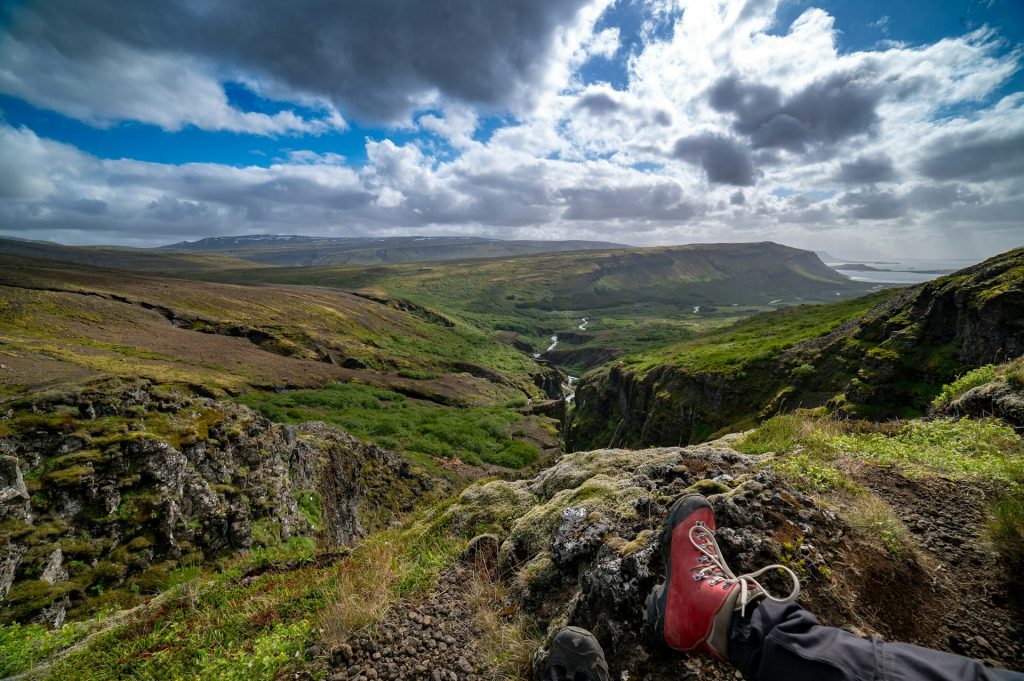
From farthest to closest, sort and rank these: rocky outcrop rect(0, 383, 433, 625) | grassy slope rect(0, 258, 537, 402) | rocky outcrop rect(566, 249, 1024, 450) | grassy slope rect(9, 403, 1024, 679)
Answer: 1. grassy slope rect(0, 258, 537, 402)
2. rocky outcrop rect(566, 249, 1024, 450)
3. rocky outcrop rect(0, 383, 433, 625)
4. grassy slope rect(9, 403, 1024, 679)

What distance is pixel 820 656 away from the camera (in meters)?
2.89

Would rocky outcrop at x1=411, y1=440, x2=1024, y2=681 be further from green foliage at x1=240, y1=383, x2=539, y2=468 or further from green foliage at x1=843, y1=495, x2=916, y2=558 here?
green foliage at x1=240, y1=383, x2=539, y2=468

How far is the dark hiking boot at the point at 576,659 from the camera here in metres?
3.41

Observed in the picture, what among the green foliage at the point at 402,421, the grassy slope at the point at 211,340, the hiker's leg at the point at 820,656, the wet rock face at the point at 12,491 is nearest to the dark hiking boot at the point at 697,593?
the hiker's leg at the point at 820,656

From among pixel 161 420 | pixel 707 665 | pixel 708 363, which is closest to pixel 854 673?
pixel 707 665

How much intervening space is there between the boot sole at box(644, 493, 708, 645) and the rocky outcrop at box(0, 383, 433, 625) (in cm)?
1000

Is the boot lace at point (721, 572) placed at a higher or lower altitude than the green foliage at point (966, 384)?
lower

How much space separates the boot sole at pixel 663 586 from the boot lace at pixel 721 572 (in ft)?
0.57

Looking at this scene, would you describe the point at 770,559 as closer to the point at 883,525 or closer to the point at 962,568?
the point at 883,525

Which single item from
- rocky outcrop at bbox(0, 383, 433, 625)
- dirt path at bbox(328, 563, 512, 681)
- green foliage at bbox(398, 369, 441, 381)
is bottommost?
green foliage at bbox(398, 369, 441, 381)

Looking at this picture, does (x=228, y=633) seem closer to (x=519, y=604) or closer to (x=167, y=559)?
(x=519, y=604)

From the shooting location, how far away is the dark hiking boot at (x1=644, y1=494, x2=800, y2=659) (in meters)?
3.29

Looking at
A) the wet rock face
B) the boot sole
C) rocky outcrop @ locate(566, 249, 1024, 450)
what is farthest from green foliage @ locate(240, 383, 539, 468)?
the boot sole

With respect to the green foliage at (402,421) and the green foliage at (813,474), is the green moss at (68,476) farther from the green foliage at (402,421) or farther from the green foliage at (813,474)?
the green foliage at (402,421)
